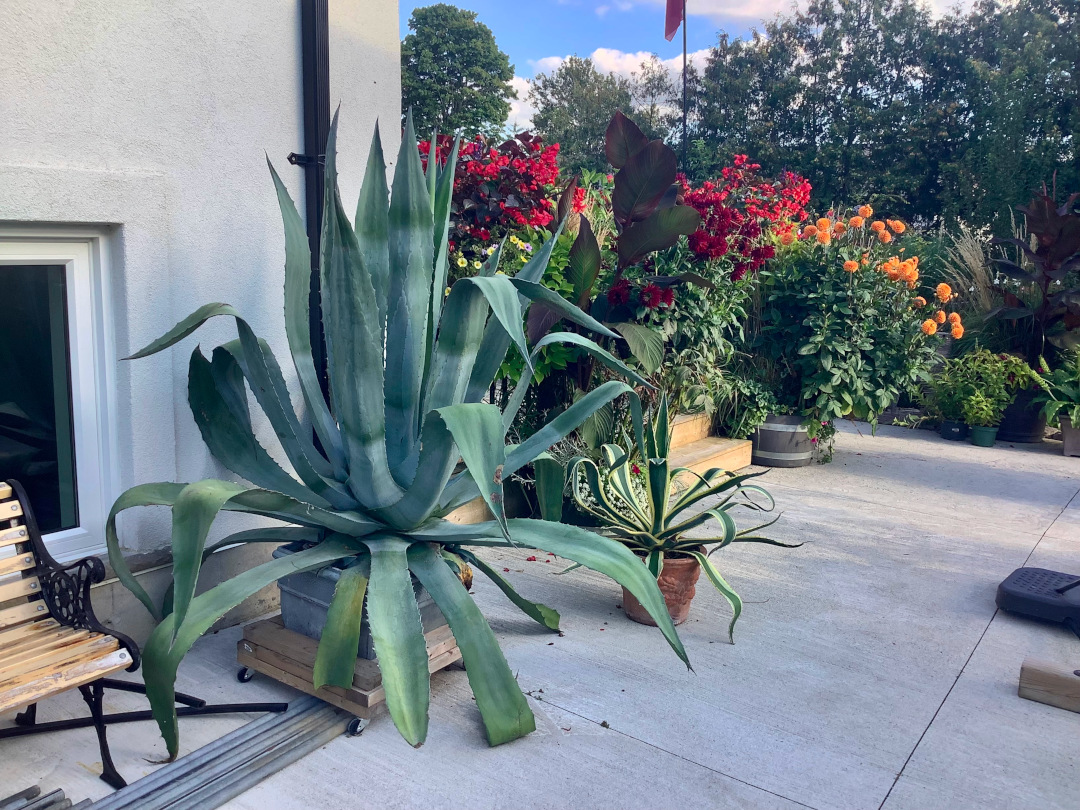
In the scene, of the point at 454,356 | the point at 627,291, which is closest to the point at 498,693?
the point at 454,356

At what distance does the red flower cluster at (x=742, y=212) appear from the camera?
15.5 feet

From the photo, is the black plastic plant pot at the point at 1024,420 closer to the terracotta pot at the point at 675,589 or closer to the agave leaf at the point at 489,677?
the terracotta pot at the point at 675,589

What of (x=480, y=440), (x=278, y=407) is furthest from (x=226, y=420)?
(x=480, y=440)

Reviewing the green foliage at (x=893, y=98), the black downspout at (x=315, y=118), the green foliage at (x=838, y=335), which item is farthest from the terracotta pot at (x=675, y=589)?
the green foliage at (x=893, y=98)

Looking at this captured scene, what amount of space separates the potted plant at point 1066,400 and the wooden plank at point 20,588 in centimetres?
771

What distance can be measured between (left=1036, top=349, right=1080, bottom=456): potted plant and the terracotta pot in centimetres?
544

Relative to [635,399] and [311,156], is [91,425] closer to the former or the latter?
[311,156]

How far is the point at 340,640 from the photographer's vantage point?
244cm

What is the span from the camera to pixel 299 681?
2617 millimetres

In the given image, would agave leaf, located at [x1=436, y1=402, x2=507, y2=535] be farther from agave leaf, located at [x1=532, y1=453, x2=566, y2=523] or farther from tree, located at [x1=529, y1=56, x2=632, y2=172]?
tree, located at [x1=529, y1=56, x2=632, y2=172]

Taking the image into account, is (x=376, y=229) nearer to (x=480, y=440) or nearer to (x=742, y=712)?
(x=480, y=440)

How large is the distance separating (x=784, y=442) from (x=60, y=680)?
219 inches

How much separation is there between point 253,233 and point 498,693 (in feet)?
6.62

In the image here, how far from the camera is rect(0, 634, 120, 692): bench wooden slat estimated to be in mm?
2012
